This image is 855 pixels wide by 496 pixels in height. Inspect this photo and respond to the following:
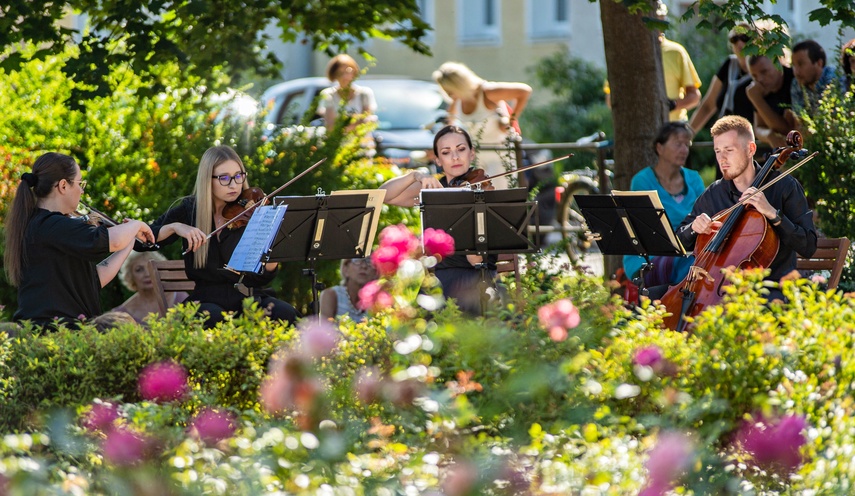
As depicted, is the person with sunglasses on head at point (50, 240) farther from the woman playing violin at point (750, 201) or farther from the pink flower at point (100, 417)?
the woman playing violin at point (750, 201)

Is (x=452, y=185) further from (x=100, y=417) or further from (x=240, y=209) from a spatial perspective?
(x=100, y=417)

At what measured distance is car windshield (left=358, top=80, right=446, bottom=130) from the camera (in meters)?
14.8

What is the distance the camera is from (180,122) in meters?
8.75

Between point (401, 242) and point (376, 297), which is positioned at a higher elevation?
point (401, 242)

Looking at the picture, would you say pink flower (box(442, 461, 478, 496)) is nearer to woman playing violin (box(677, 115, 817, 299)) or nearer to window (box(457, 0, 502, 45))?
woman playing violin (box(677, 115, 817, 299))

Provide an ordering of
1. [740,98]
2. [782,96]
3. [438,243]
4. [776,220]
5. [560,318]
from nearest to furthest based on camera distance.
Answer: [560,318], [438,243], [776,220], [782,96], [740,98]

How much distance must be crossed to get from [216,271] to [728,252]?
260 cm

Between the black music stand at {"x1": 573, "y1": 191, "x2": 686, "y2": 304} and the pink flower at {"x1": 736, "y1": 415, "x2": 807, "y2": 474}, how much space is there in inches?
102

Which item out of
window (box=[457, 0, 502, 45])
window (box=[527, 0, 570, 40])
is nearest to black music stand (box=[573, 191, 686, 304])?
window (box=[527, 0, 570, 40])

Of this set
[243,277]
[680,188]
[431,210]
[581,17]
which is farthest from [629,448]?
[581,17]

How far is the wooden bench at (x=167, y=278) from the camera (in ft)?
22.5

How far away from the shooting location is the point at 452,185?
6.75 m

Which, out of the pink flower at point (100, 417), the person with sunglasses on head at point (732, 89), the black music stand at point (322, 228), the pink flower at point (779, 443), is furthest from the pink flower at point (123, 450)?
the person with sunglasses on head at point (732, 89)

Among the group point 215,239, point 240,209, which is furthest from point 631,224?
point 215,239
